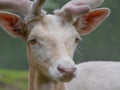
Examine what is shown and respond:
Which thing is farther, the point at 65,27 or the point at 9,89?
the point at 9,89

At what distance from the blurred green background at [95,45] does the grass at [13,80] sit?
2.04 ft

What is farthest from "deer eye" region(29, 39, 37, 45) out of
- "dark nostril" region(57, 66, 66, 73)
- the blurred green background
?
the blurred green background

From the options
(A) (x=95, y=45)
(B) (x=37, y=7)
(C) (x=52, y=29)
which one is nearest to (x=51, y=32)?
(C) (x=52, y=29)

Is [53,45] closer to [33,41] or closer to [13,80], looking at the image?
[33,41]

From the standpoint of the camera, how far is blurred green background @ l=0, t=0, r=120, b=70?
64.2 ft

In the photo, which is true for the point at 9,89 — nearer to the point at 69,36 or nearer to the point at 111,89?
the point at 111,89

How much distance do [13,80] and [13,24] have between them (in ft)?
35.5

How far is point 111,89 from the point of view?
38.7ft

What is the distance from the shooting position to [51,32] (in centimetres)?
1011

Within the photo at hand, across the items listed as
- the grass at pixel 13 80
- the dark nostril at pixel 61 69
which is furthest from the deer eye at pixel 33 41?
the grass at pixel 13 80

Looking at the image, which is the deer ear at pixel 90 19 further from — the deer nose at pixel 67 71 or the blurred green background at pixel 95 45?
the blurred green background at pixel 95 45

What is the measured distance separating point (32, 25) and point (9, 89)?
9.88 meters

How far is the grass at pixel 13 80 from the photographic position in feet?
66.9

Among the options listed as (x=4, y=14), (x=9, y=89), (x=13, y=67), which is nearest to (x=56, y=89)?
(x=4, y=14)
